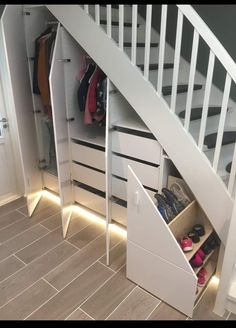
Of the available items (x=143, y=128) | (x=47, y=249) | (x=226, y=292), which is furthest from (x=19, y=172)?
(x=226, y=292)

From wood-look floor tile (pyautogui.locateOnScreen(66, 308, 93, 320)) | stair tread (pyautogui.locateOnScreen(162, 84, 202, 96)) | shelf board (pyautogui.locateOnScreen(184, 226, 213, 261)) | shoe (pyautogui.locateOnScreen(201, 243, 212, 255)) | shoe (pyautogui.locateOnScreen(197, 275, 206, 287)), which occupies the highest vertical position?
stair tread (pyautogui.locateOnScreen(162, 84, 202, 96))

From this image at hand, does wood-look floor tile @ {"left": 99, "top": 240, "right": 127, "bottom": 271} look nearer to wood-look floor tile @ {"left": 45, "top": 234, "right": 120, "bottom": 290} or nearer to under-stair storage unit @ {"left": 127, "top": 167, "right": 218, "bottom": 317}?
wood-look floor tile @ {"left": 45, "top": 234, "right": 120, "bottom": 290}

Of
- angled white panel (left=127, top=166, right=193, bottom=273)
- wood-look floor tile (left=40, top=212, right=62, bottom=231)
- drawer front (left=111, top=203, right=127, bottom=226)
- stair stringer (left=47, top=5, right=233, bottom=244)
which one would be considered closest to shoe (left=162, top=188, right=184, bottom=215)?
stair stringer (left=47, top=5, right=233, bottom=244)

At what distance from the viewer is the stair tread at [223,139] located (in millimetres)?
1795

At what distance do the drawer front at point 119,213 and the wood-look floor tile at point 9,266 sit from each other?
0.90 m

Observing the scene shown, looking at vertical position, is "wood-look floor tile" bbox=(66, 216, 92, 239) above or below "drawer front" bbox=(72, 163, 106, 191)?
below

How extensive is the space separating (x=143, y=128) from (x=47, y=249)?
136 cm

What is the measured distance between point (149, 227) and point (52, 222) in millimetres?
1342

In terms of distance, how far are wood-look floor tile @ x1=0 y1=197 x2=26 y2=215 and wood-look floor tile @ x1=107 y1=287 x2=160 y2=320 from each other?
1.69m

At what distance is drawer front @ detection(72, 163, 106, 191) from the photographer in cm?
251

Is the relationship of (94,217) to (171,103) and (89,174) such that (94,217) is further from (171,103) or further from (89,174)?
(171,103)

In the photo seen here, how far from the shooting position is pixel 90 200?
2666 millimetres

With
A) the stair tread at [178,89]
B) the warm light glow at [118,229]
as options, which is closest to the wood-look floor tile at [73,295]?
the warm light glow at [118,229]

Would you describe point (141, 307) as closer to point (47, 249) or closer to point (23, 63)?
point (47, 249)
